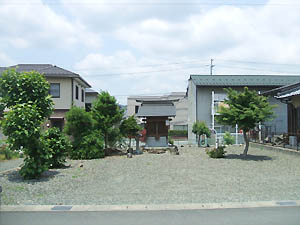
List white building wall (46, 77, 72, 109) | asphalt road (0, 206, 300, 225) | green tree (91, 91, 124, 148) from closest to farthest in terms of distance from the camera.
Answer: asphalt road (0, 206, 300, 225) < green tree (91, 91, 124, 148) < white building wall (46, 77, 72, 109)

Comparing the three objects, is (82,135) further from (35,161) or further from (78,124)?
(35,161)

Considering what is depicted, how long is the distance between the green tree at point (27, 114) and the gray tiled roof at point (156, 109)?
1158 centimetres

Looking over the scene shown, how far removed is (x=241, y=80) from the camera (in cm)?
3044

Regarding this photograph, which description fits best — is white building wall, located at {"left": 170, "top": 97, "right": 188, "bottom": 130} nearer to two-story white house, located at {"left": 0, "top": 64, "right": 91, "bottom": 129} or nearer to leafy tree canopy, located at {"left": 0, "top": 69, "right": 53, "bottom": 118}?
two-story white house, located at {"left": 0, "top": 64, "right": 91, "bottom": 129}

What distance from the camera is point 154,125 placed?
22297mm

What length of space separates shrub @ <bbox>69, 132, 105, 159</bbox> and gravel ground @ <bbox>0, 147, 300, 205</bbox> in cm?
288

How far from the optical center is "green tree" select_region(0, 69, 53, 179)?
945cm

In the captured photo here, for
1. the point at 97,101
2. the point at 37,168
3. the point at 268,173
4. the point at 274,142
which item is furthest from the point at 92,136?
the point at 274,142

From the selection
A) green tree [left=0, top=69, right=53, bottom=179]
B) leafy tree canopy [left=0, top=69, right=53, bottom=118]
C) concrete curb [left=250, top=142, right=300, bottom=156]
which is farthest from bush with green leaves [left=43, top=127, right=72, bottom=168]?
concrete curb [left=250, top=142, right=300, bottom=156]

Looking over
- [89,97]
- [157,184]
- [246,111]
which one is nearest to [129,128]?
[246,111]

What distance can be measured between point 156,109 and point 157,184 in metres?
13.4

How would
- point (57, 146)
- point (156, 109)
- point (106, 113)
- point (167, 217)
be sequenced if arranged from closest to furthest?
point (167, 217)
point (57, 146)
point (106, 113)
point (156, 109)

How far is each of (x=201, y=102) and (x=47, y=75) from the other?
1505cm

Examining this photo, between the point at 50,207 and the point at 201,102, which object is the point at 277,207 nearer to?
the point at 50,207
